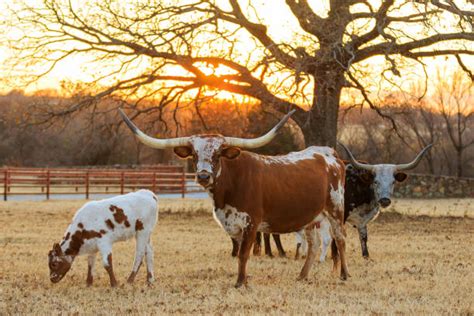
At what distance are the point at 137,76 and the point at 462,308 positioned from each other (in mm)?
15955

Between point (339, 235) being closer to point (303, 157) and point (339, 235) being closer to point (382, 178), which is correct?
point (303, 157)

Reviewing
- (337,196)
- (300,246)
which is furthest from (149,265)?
(300,246)

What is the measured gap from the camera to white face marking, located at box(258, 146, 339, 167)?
1109 cm

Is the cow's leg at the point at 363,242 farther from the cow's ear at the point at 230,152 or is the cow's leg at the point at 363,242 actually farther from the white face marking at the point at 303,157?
the cow's ear at the point at 230,152

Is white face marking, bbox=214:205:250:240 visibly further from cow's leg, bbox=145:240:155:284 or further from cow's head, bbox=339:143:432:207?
cow's head, bbox=339:143:432:207

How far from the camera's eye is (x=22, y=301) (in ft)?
29.5

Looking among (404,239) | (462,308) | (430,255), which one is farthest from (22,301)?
(404,239)

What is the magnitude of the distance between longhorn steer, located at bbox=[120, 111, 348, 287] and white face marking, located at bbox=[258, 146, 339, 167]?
0.05 feet

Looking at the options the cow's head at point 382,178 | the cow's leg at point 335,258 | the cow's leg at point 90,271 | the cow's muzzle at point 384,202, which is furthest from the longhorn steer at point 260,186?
the cow's head at point 382,178

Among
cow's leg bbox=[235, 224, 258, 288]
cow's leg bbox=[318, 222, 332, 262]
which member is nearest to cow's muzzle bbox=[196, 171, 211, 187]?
cow's leg bbox=[235, 224, 258, 288]

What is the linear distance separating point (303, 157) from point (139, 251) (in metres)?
2.68

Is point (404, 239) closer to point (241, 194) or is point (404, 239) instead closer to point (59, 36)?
point (241, 194)

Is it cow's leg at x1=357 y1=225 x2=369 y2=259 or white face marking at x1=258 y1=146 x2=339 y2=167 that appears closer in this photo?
white face marking at x1=258 y1=146 x2=339 y2=167

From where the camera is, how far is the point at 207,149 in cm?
977
